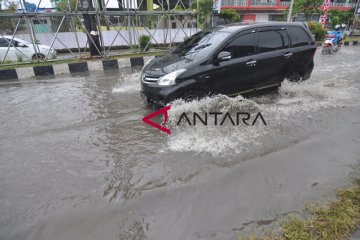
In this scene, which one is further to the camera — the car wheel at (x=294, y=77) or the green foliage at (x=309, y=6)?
the green foliage at (x=309, y=6)

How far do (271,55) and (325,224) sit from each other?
378cm

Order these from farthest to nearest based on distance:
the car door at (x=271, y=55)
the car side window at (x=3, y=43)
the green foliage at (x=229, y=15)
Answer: the green foliage at (x=229, y=15), the car side window at (x=3, y=43), the car door at (x=271, y=55)

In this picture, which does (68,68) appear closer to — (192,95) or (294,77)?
(192,95)

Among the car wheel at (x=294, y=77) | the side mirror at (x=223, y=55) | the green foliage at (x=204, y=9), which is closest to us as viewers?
the side mirror at (x=223, y=55)

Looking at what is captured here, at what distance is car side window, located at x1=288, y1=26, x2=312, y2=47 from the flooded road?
132 centimetres

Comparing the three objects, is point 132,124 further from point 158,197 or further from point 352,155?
point 352,155

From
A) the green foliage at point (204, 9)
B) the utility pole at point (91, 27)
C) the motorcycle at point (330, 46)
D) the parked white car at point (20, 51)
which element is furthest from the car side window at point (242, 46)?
the green foliage at point (204, 9)

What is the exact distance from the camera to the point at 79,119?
483 cm

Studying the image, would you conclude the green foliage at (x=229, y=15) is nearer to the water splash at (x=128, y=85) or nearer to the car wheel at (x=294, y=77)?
the water splash at (x=128, y=85)

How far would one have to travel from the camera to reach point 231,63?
4.63m

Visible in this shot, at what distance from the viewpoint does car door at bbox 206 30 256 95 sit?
4.54 meters

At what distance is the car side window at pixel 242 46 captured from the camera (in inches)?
184

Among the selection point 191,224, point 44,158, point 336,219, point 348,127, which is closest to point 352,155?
point 348,127

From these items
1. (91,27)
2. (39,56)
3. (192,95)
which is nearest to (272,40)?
(192,95)
